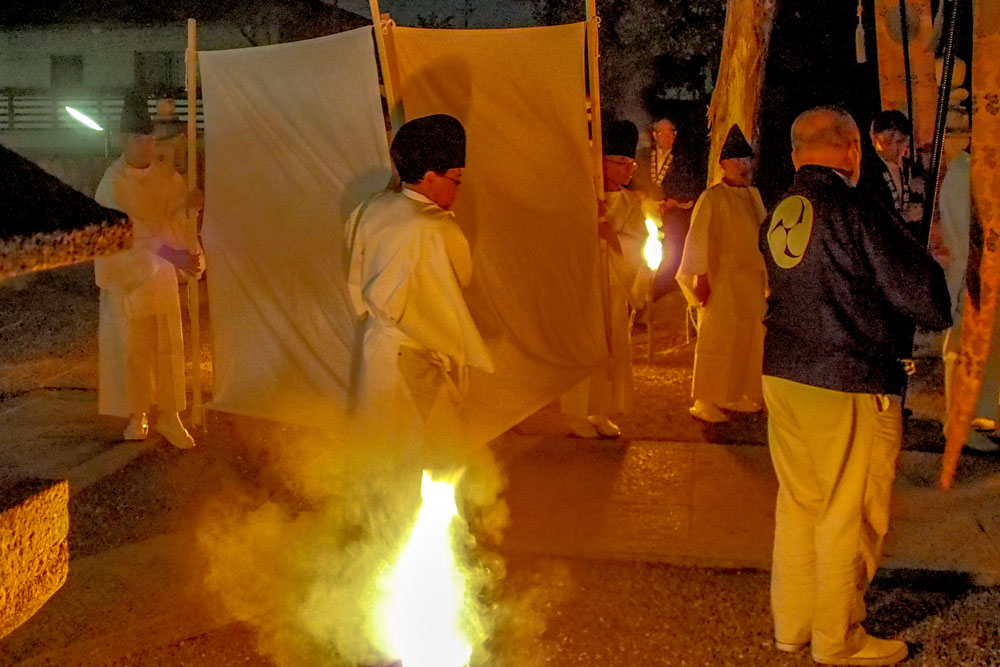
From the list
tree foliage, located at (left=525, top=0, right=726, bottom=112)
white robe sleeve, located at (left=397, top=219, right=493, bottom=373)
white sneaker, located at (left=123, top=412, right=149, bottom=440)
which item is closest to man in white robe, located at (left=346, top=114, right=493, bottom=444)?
white robe sleeve, located at (left=397, top=219, right=493, bottom=373)

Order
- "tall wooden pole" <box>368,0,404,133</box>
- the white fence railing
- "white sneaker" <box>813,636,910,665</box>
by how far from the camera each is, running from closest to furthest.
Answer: "white sneaker" <box>813,636,910,665</box>
"tall wooden pole" <box>368,0,404,133</box>
the white fence railing

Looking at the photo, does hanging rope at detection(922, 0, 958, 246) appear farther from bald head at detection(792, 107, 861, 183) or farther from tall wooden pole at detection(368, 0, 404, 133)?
tall wooden pole at detection(368, 0, 404, 133)

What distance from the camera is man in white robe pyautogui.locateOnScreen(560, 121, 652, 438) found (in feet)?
21.9

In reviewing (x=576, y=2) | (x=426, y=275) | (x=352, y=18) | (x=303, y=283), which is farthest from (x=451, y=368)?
(x=352, y=18)

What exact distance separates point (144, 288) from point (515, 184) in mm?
2643

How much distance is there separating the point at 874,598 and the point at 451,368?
2.08 meters

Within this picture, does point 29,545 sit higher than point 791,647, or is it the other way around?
point 29,545

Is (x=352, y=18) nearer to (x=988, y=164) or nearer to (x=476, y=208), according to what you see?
(x=476, y=208)

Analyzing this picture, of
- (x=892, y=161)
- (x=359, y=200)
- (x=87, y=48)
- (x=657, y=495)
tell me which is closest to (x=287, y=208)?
(x=359, y=200)

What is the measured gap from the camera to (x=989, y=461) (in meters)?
6.35

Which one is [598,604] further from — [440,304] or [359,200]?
[359,200]

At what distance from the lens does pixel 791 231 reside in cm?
375

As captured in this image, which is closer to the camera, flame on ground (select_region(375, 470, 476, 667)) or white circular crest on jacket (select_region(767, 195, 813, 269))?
white circular crest on jacket (select_region(767, 195, 813, 269))

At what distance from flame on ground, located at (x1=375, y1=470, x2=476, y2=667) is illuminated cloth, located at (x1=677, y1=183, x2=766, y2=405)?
326cm
